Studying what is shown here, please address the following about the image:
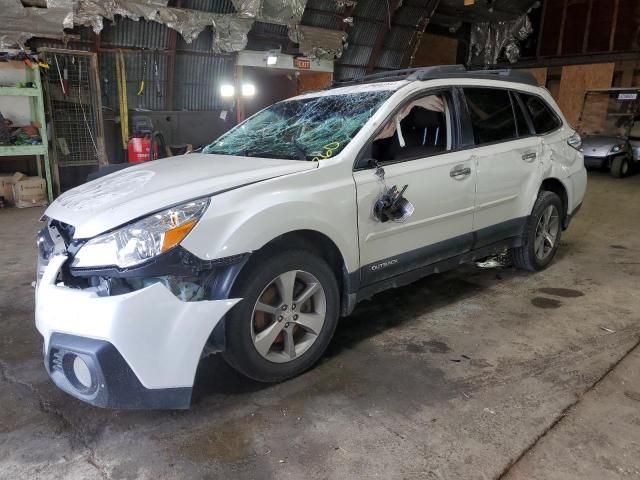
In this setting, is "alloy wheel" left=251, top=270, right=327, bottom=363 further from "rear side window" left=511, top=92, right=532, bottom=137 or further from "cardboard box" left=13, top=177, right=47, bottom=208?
"cardboard box" left=13, top=177, right=47, bottom=208

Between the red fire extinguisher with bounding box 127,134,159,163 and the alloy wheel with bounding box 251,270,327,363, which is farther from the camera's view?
the red fire extinguisher with bounding box 127,134,159,163

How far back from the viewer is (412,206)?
296 cm

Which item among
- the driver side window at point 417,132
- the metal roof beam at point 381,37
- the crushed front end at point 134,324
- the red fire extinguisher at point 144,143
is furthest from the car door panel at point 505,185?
the metal roof beam at point 381,37

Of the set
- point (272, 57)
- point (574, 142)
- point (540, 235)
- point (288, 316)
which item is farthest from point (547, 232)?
point (272, 57)

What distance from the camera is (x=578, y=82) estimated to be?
14.9m

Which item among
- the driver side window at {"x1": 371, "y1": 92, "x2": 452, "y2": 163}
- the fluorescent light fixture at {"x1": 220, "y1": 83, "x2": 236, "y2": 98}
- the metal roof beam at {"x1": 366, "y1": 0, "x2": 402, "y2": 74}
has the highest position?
the metal roof beam at {"x1": 366, "y1": 0, "x2": 402, "y2": 74}

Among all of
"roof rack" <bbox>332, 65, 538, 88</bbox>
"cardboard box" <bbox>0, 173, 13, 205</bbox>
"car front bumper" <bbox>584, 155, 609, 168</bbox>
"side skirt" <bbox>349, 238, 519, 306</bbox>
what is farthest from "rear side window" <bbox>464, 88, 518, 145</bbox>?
"car front bumper" <bbox>584, 155, 609, 168</bbox>

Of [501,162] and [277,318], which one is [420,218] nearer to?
[501,162]

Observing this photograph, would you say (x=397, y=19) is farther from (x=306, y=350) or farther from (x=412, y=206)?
(x=306, y=350)

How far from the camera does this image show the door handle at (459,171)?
10.7 ft

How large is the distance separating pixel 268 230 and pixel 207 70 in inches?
323

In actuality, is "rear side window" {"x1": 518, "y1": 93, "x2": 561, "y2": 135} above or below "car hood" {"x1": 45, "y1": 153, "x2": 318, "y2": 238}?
above

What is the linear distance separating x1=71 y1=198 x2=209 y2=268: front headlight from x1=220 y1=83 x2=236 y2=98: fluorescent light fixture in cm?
822

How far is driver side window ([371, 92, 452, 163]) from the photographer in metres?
3.09
